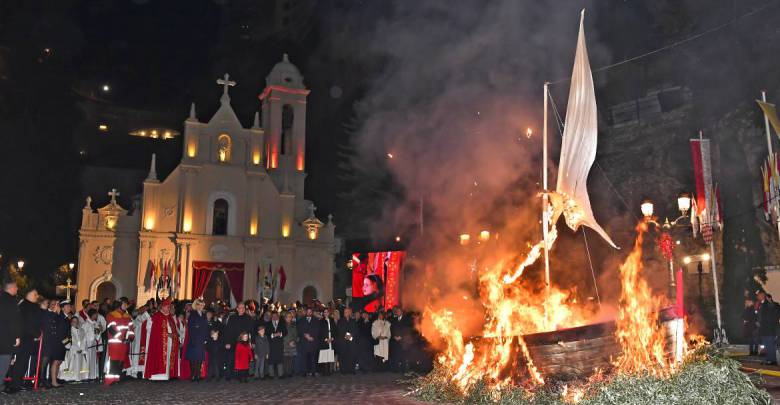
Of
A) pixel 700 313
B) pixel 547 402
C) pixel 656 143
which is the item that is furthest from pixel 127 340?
pixel 656 143

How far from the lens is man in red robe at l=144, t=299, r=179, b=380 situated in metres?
13.8

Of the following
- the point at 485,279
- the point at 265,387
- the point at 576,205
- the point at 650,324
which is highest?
the point at 576,205

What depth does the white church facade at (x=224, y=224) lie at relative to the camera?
3069 centimetres

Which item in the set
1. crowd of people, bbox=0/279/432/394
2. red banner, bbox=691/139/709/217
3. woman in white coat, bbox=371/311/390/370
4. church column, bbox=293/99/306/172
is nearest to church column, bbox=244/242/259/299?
church column, bbox=293/99/306/172

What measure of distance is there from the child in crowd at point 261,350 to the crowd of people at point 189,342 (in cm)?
2

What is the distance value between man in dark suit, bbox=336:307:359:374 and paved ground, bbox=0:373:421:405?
1.89 metres

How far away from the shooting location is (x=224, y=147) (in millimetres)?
34000

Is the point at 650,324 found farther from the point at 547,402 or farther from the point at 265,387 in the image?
the point at 265,387

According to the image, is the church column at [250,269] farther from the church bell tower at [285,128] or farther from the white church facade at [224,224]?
the church bell tower at [285,128]

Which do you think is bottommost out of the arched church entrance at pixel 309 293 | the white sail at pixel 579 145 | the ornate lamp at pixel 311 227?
the arched church entrance at pixel 309 293

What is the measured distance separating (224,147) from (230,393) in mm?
24465

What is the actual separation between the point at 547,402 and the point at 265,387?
6.57 metres

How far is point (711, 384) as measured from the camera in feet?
24.0

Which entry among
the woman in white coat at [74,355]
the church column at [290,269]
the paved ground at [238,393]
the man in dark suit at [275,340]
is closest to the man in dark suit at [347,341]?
the man in dark suit at [275,340]
